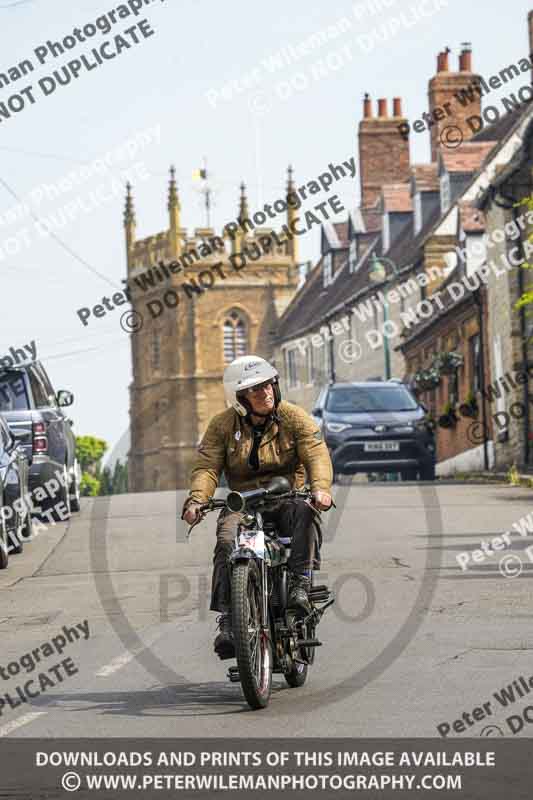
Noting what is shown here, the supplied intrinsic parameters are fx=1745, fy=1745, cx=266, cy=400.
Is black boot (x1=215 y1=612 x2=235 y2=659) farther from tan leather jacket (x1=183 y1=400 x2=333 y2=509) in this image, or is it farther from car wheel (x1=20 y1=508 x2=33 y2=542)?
car wheel (x1=20 y1=508 x2=33 y2=542)

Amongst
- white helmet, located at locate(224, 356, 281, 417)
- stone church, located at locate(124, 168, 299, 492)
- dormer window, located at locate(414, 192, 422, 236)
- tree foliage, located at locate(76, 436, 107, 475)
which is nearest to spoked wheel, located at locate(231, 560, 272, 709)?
white helmet, located at locate(224, 356, 281, 417)

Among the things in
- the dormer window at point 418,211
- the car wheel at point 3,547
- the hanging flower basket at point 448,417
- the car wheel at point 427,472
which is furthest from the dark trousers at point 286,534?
the dormer window at point 418,211

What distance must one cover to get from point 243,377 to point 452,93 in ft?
163

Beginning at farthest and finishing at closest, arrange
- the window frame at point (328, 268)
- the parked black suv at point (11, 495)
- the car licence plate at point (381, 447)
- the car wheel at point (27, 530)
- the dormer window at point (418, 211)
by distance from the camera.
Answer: the window frame at point (328, 268) < the dormer window at point (418, 211) < the car licence plate at point (381, 447) < the car wheel at point (27, 530) < the parked black suv at point (11, 495)

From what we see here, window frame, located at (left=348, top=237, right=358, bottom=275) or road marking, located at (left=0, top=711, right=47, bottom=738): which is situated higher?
window frame, located at (left=348, top=237, right=358, bottom=275)

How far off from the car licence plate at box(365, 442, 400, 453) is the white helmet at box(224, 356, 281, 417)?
70.3ft

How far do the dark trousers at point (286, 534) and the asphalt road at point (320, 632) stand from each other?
0.59m

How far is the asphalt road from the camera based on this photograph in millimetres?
8133

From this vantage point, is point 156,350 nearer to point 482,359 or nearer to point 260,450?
point 482,359

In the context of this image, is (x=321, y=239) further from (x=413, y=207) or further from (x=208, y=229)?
(x=208, y=229)

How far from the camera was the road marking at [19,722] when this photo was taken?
7977 millimetres

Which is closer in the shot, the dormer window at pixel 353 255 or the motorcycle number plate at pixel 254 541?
the motorcycle number plate at pixel 254 541

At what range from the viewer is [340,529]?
20016 mm

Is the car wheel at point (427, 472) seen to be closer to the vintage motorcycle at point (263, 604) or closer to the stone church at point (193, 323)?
the vintage motorcycle at point (263, 604)
